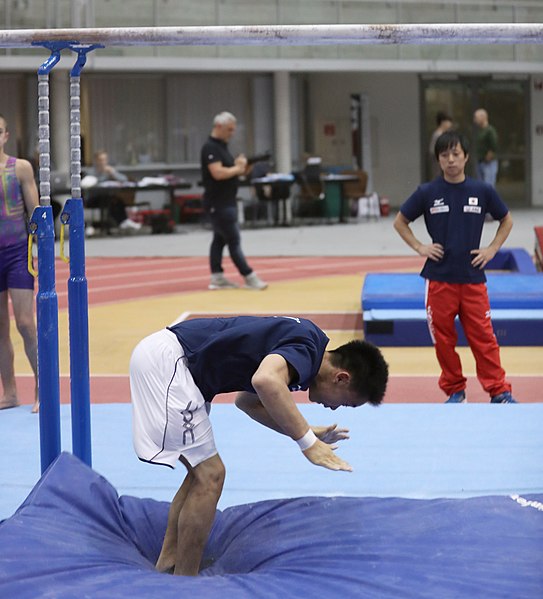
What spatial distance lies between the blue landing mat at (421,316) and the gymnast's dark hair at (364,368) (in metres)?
4.64

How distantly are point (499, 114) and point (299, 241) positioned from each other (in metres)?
10.4

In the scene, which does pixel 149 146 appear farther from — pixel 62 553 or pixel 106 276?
pixel 62 553

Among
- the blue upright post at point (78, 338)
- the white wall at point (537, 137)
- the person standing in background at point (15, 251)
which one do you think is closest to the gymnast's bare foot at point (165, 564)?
the blue upright post at point (78, 338)

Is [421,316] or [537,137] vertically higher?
[537,137]

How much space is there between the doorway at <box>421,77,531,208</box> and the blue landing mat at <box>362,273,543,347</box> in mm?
16752

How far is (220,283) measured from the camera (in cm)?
1198

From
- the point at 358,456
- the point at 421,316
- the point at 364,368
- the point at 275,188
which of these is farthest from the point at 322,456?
the point at 275,188

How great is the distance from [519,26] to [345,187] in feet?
55.5

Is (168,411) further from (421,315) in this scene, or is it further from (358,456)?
(421,315)

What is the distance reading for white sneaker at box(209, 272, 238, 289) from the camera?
39.2 feet

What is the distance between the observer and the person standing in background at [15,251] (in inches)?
249

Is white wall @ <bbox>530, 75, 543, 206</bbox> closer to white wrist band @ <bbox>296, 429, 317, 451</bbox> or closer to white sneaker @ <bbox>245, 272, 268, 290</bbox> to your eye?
white sneaker @ <bbox>245, 272, 268, 290</bbox>

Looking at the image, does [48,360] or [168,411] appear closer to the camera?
[168,411]

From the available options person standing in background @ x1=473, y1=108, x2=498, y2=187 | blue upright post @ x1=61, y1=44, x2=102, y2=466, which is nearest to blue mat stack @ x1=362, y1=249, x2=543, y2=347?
blue upright post @ x1=61, y1=44, x2=102, y2=466
